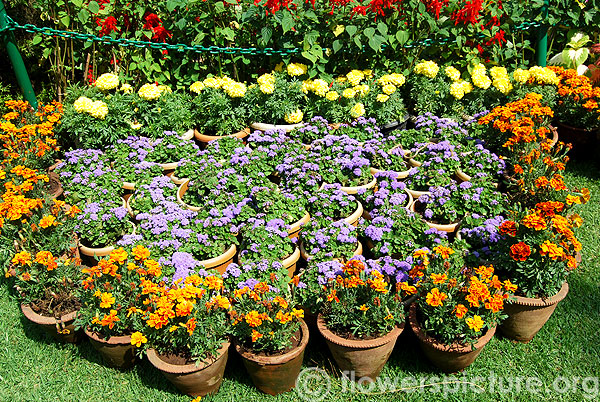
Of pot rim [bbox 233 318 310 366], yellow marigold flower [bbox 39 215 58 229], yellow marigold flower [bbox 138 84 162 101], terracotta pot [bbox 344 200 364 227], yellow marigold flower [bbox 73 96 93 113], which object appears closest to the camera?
pot rim [bbox 233 318 310 366]

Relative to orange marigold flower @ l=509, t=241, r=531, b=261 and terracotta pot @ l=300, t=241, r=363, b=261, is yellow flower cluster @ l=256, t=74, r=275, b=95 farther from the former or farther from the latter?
orange marigold flower @ l=509, t=241, r=531, b=261

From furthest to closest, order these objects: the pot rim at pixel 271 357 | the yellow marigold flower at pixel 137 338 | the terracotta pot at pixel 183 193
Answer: the terracotta pot at pixel 183 193 < the pot rim at pixel 271 357 < the yellow marigold flower at pixel 137 338

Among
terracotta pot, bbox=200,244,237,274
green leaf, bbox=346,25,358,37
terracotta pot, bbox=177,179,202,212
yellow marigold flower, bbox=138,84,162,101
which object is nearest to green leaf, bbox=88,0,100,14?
yellow marigold flower, bbox=138,84,162,101

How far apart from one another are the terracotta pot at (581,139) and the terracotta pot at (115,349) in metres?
4.38

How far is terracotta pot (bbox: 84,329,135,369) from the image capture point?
9.41 feet

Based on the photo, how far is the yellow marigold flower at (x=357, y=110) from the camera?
4.68 meters

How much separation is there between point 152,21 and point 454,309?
13.0 ft

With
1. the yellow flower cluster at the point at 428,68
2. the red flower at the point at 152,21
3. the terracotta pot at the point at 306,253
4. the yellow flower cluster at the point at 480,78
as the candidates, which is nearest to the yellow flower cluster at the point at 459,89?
the yellow flower cluster at the point at 480,78

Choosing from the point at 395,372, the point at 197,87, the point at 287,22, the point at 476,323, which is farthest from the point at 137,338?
the point at 287,22

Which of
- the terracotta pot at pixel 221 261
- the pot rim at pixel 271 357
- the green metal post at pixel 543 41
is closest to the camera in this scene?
the pot rim at pixel 271 357

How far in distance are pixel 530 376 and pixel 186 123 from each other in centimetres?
348

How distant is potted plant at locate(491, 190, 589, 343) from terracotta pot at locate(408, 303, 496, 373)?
354 millimetres

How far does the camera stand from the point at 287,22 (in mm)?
4684

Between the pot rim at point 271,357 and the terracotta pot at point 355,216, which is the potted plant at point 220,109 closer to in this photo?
the terracotta pot at point 355,216
